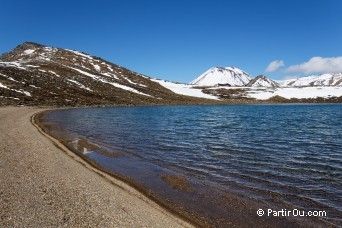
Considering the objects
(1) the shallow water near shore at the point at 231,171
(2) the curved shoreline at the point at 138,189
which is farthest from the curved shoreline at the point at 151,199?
(1) the shallow water near shore at the point at 231,171

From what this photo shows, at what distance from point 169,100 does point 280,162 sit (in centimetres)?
12089

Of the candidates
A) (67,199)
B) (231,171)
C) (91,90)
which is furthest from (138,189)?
(91,90)

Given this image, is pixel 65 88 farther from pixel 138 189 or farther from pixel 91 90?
pixel 138 189

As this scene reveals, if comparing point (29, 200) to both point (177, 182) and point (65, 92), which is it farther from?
point (65, 92)

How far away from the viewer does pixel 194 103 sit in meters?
140

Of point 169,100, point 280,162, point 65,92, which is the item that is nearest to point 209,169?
point 280,162

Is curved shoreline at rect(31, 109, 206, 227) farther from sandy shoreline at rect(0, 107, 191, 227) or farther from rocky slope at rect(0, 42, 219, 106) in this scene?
rocky slope at rect(0, 42, 219, 106)

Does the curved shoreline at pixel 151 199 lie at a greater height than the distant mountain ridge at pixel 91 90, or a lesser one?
lesser

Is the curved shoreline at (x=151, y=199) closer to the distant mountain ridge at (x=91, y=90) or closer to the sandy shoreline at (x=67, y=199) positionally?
the sandy shoreline at (x=67, y=199)

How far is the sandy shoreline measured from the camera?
970 cm

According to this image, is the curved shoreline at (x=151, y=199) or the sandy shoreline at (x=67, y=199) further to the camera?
the curved shoreline at (x=151, y=199)

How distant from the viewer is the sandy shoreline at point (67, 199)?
9695mm

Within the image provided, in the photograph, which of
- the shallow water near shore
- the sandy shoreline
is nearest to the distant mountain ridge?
the shallow water near shore

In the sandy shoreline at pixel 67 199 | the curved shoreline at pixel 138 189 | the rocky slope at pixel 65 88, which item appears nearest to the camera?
the sandy shoreline at pixel 67 199
